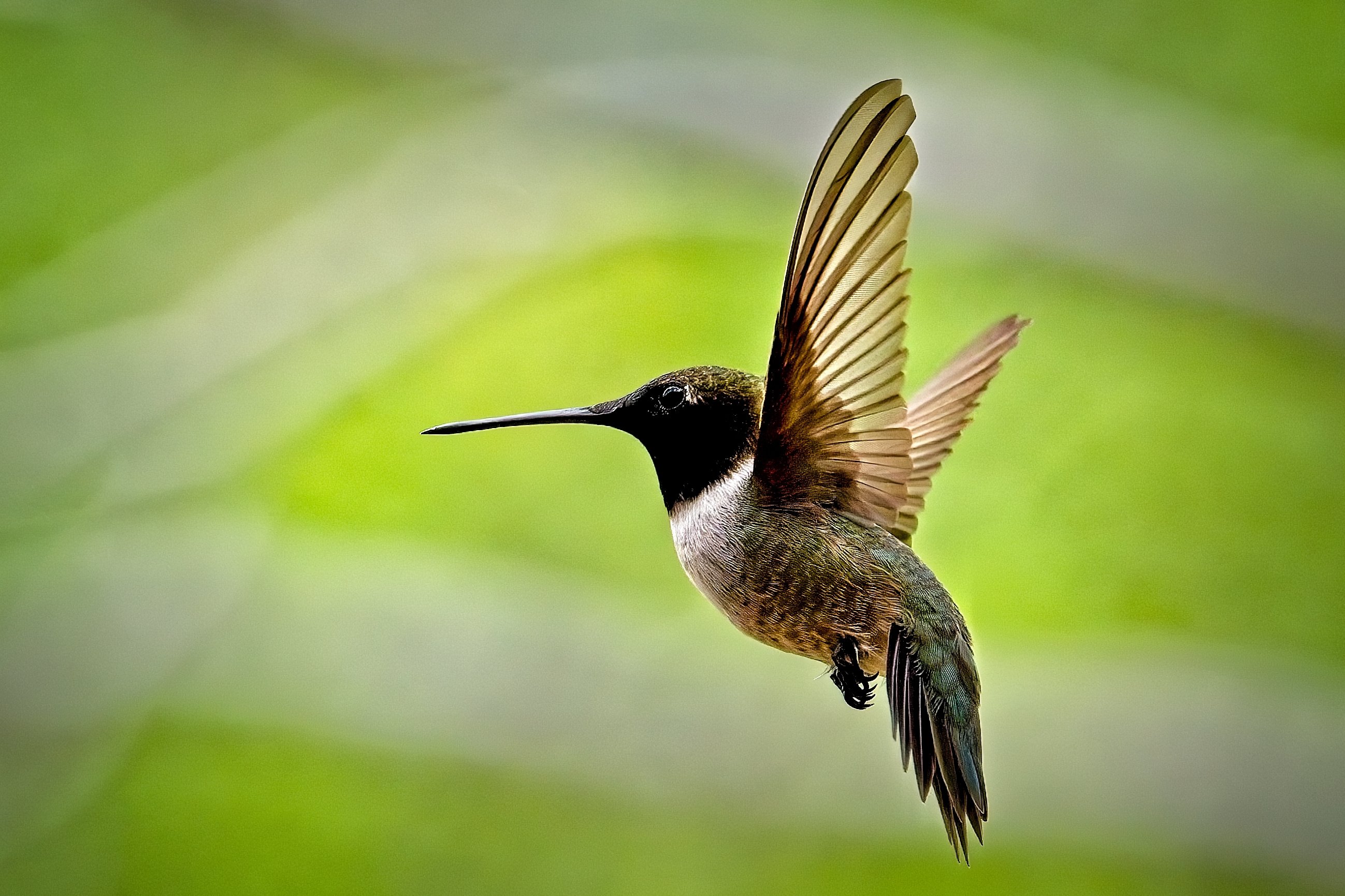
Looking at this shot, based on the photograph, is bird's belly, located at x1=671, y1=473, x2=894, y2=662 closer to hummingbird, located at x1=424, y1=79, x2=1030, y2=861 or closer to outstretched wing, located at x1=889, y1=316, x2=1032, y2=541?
hummingbird, located at x1=424, y1=79, x2=1030, y2=861

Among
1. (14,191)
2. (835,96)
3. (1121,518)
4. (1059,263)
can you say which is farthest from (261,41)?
(1121,518)

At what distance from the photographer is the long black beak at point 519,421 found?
1.46 feet

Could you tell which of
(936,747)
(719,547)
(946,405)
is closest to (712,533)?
(719,547)

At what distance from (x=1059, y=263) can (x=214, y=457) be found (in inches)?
53.6

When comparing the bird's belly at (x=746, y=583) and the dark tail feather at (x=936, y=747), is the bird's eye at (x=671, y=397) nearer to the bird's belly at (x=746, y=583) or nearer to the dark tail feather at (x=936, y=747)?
the bird's belly at (x=746, y=583)

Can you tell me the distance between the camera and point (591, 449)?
2338 millimetres

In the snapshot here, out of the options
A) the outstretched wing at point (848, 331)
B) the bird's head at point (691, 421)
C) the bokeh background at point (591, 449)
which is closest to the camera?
the outstretched wing at point (848, 331)

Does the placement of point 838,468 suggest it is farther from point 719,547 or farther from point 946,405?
point 946,405

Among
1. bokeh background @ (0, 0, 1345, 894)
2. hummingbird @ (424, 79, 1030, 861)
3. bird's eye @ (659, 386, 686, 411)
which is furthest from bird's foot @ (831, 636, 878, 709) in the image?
bokeh background @ (0, 0, 1345, 894)

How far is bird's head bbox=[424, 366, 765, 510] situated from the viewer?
1.81ft

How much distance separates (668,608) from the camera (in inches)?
88.1

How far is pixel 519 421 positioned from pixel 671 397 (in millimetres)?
112

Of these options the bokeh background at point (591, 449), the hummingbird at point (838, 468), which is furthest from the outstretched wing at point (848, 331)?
the bokeh background at point (591, 449)

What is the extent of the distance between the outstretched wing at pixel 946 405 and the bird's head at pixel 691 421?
11 cm
